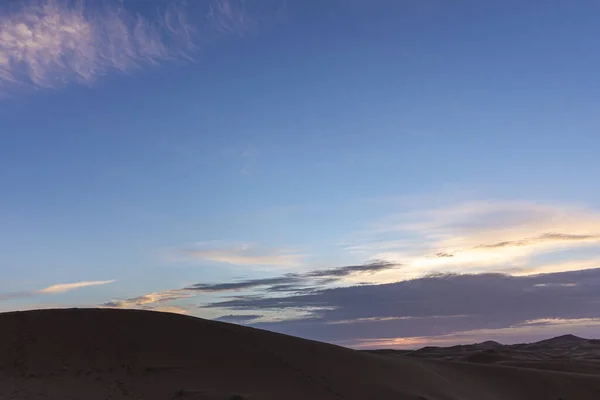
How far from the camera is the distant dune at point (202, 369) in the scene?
18656mm

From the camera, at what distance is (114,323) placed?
24750 millimetres

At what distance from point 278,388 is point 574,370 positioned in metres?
23.0

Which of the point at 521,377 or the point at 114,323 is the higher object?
the point at 114,323

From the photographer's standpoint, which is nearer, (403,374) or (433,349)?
(403,374)

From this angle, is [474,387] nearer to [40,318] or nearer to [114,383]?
[114,383]

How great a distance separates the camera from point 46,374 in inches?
773

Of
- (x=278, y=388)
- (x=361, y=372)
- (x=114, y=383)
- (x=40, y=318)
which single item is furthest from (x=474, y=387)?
(x=40, y=318)

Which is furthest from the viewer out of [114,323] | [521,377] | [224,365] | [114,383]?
[521,377]

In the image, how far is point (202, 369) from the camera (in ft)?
67.3

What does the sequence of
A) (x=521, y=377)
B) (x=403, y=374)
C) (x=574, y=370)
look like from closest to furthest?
(x=403, y=374) < (x=521, y=377) < (x=574, y=370)

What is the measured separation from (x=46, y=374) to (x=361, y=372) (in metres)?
11.9

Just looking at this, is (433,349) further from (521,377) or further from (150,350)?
(150,350)

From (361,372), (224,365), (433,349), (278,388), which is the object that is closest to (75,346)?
(224,365)

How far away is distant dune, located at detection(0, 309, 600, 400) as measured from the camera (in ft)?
61.2
